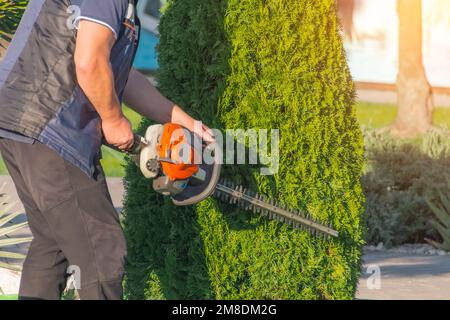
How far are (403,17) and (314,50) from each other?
1336cm

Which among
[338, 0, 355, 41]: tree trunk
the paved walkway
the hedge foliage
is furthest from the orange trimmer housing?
[338, 0, 355, 41]: tree trunk

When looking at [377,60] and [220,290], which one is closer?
[220,290]

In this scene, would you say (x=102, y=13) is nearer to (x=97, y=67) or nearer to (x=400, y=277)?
(x=97, y=67)

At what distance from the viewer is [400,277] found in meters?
7.43

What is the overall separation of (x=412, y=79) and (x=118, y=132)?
556 inches

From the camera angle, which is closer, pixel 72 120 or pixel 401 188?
pixel 72 120

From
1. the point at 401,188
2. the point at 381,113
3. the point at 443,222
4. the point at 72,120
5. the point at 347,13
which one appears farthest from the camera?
the point at 381,113

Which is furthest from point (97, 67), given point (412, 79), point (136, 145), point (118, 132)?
point (412, 79)

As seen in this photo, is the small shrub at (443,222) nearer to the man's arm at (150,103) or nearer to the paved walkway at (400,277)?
the paved walkway at (400,277)

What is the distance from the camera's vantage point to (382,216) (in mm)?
8984

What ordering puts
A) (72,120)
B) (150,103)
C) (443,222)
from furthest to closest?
(443,222), (150,103), (72,120)
